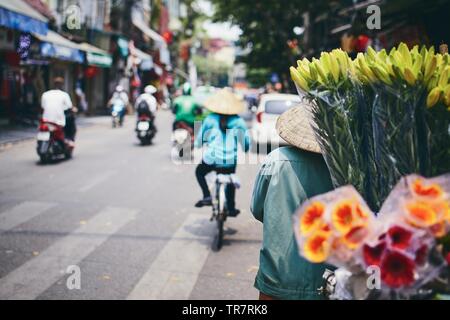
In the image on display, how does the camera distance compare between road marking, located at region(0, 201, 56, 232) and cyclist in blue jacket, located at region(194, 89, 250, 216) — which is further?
road marking, located at region(0, 201, 56, 232)

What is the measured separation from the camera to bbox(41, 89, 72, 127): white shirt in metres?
11.0

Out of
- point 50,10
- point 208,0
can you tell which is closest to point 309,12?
point 208,0

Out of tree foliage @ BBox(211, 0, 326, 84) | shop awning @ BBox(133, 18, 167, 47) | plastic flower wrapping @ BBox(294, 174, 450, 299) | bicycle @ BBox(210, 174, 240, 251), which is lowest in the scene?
bicycle @ BBox(210, 174, 240, 251)

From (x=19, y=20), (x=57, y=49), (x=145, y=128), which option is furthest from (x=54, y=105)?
(x=57, y=49)

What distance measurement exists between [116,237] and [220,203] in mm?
1314

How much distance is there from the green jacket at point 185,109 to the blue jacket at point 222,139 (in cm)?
565

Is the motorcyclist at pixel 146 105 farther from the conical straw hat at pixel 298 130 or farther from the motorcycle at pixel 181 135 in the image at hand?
the conical straw hat at pixel 298 130

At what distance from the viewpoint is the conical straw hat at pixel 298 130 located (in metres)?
2.23

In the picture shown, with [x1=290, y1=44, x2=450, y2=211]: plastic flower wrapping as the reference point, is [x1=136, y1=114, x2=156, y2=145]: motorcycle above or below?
below

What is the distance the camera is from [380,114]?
5.52 ft

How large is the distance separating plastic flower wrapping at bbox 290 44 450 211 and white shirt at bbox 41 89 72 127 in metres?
9.94

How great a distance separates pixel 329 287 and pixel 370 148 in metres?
0.55

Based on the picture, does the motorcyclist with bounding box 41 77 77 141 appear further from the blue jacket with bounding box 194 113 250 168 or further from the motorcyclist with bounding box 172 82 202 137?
the blue jacket with bounding box 194 113 250 168

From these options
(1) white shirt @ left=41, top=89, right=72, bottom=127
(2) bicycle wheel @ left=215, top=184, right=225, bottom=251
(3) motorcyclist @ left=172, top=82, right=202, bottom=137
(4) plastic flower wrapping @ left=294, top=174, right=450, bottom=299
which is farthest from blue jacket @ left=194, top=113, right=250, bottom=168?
(1) white shirt @ left=41, top=89, right=72, bottom=127
